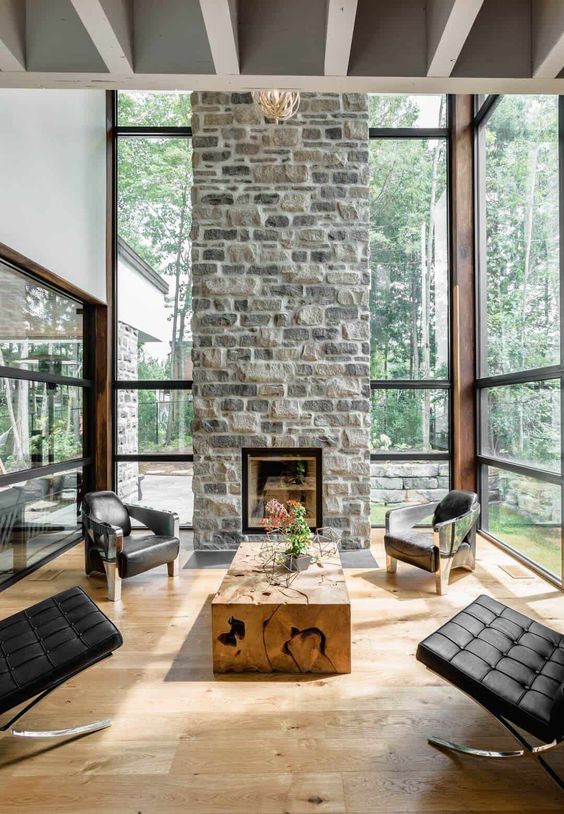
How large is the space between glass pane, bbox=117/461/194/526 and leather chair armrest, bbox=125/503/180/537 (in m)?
1.05

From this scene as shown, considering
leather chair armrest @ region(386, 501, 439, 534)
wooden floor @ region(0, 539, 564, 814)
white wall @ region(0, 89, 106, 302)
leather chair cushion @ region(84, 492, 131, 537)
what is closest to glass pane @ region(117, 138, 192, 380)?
white wall @ region(0, 89, 106, 302)

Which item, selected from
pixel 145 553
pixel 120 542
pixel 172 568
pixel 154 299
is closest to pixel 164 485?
pixel 172 568

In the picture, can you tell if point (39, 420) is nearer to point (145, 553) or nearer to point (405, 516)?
point (145, 553)

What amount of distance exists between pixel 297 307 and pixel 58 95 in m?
2.64

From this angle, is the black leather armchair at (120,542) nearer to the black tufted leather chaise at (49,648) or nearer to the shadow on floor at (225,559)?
the shadow on floor at (225,559)

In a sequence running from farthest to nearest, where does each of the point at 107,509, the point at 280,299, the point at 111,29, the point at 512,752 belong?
the point at 280,299 < the point at 107,509 < the point at 512,752 < the point at 111,29

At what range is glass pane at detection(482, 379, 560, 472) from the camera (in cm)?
379

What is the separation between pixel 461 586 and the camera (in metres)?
3.71

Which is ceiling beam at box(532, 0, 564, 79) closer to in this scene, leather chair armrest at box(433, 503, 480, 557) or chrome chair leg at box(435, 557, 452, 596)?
leather chair armrest at box(433, 503, 480, 557)

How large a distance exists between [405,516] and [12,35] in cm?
382

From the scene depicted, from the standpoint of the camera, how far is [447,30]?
1399 millimetres

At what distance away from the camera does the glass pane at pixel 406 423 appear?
5.27 metres

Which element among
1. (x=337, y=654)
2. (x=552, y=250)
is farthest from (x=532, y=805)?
(x=552, y=250)

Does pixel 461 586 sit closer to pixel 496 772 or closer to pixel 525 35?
pixel 496 772
